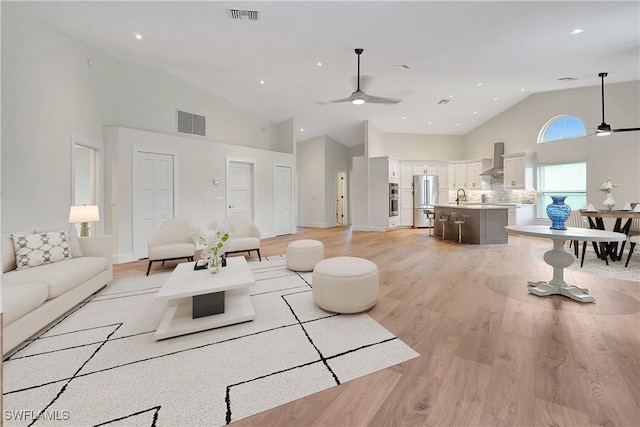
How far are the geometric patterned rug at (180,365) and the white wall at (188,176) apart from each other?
101 inches

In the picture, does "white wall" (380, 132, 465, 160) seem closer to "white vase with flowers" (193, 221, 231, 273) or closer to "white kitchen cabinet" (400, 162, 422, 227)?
"white kitchen cabinet" (400, 162, 422, 227)

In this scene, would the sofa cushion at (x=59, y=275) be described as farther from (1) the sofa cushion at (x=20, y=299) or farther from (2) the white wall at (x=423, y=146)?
(2) the white wall at (x=423, y=146)

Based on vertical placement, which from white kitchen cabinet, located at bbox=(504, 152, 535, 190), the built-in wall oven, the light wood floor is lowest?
the light wood floor

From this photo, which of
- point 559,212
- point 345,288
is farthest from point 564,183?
point 345,288

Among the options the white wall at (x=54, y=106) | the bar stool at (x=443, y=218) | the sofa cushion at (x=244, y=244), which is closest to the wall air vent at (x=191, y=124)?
the white wall at (x=54, y=106)

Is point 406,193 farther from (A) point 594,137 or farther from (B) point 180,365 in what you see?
(B) point 180,365

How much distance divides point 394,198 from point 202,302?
7.75m

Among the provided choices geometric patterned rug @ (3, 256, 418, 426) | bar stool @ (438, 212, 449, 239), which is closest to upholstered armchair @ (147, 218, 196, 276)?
geometric patterned rug @ (3, 256, 418, 426)

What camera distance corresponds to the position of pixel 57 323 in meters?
2.67

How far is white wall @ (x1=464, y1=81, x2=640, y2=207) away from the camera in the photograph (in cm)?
627

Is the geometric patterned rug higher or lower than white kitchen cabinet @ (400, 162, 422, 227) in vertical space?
lower

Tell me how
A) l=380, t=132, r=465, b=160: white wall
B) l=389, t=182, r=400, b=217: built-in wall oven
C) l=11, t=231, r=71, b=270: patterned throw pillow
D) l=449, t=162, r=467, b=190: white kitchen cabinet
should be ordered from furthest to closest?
l=380, t=132, r=465, b=160: white wall
l=449, t=162, r=467, b=190: white kitchen cabinet
l=389, t=182, r=400, b=217: built-in wall oven
l=11, t=231, r=71, b=270: patterned throw pillow

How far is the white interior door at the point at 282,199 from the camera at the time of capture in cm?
809

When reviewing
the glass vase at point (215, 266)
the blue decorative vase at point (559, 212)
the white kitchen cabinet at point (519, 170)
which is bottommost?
the glass vase at point (215, 266)
